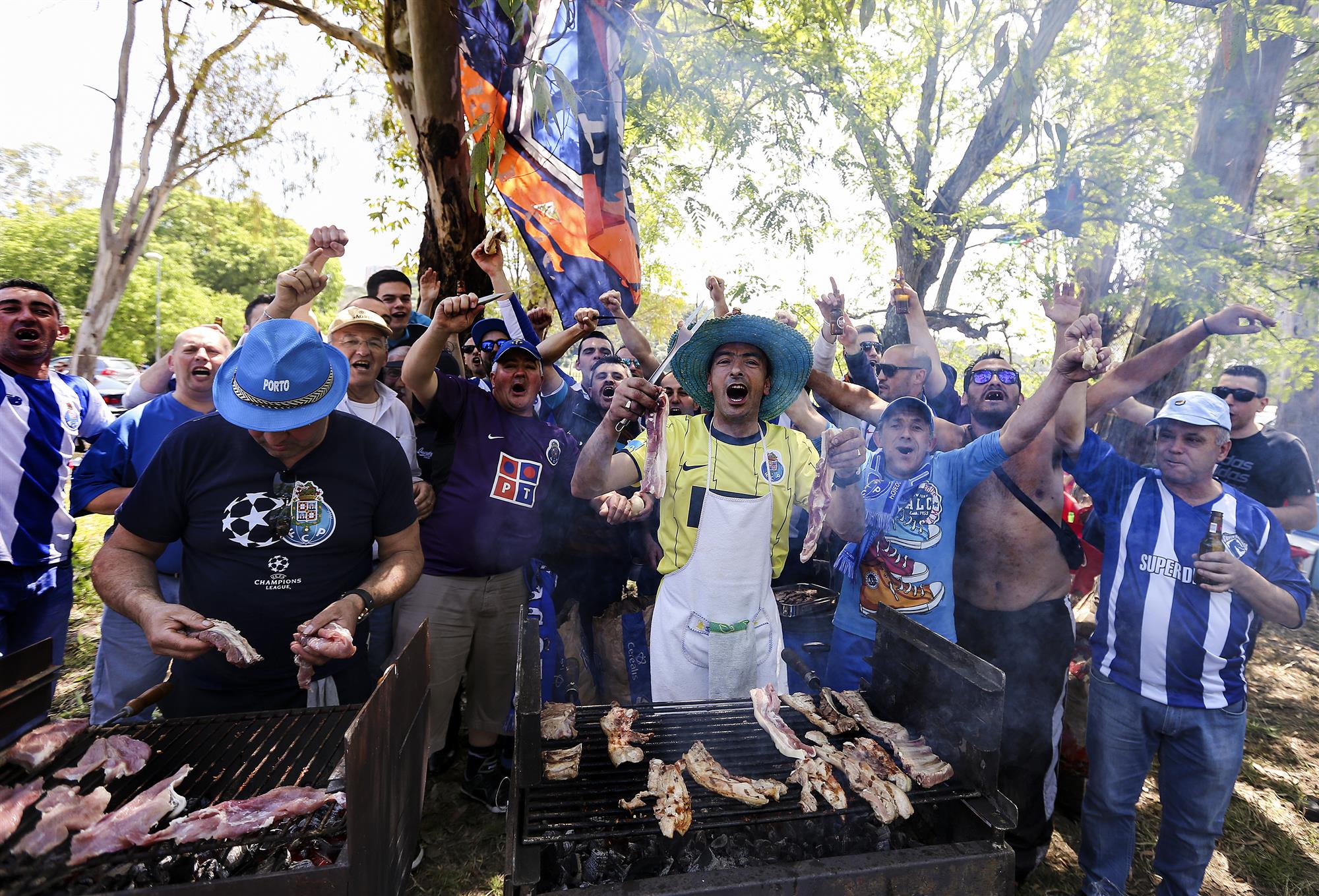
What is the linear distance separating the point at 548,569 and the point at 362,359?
187 cm

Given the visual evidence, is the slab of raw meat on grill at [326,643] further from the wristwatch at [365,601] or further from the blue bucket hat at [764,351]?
the blue bucket hat at [764,351]

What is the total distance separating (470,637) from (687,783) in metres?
2.01

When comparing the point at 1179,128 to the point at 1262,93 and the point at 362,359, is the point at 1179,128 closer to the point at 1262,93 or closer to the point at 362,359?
the point at 1262,93

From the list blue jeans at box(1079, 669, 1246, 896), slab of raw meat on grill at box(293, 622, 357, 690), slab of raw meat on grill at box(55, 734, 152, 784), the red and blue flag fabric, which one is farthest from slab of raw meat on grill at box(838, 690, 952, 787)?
the red and blue flag fabric

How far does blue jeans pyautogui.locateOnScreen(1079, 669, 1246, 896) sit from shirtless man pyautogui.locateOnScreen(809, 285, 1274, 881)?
0.83ft

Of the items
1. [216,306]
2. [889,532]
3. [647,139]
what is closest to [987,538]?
[889,532]

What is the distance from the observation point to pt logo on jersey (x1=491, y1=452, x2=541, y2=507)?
3758mm

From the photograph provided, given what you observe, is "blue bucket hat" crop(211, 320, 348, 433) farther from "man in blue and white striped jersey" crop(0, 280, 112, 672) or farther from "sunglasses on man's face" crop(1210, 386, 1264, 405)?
"sunglasses on man's face" crop(1210, 386, 1264, 405)

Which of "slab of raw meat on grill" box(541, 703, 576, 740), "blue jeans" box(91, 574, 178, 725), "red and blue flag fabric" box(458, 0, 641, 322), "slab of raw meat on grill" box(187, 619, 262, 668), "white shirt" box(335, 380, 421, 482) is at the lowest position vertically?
"blue jeans" box(91, 574, 178, 725)

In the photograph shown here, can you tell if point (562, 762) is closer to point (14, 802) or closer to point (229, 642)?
point (229, 642)

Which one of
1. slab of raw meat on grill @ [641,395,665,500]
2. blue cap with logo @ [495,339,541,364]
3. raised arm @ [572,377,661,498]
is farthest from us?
blue cap with logo @ [495,339,541,364]

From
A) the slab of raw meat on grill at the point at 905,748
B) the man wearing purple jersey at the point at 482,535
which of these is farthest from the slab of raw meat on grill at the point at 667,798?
the man wearing purple jersey at the point at 482,535

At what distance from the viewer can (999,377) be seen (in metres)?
3.92

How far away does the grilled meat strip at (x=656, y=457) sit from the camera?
9.28 feet
